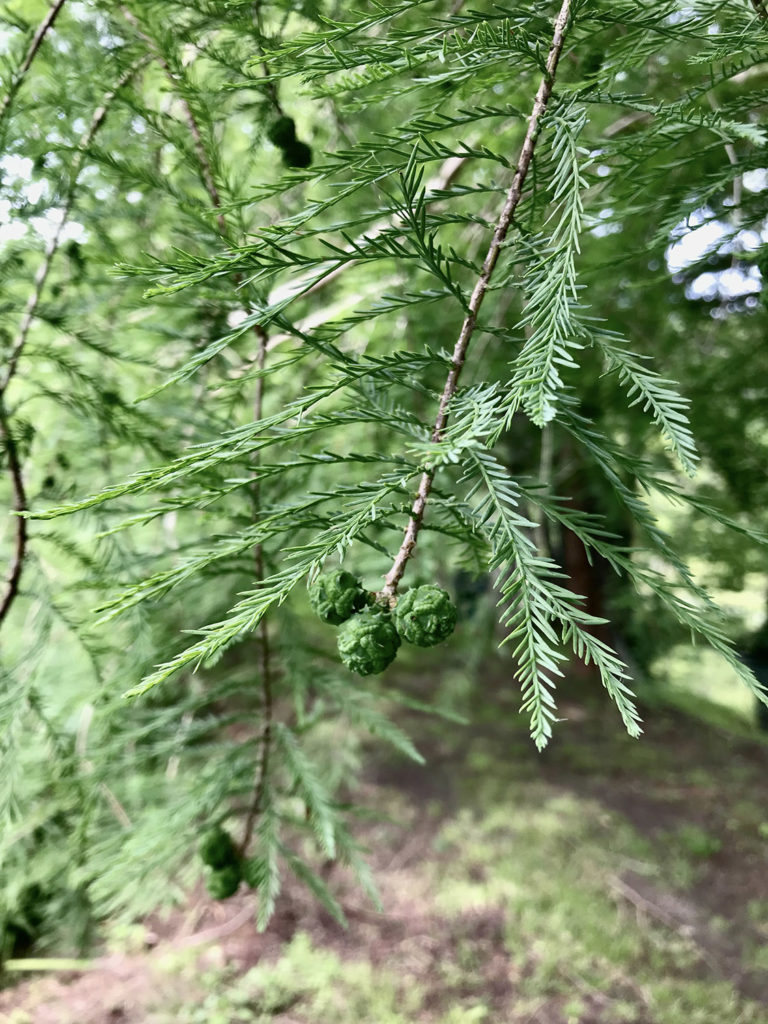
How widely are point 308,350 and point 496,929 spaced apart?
9.84 feet

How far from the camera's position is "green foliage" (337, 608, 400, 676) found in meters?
0.65

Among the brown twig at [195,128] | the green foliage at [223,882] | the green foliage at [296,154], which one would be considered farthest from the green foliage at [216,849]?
the green foliage at [296,154]

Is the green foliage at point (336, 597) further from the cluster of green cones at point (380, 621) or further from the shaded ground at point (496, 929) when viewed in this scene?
the shaded ground at point (496, 929)

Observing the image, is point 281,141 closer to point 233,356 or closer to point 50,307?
point 50,307

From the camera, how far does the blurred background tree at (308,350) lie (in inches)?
25.4

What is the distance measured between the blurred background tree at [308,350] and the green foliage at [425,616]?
50mm

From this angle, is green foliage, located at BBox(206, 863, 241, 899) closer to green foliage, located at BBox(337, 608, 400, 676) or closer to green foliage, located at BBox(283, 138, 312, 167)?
green foliage, located at BBox(337, 608, 400, 676)

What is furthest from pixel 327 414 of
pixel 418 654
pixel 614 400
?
pixel 418 654

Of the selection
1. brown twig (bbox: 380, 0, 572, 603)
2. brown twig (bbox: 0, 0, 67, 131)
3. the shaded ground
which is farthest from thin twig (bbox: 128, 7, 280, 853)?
the shaded ground

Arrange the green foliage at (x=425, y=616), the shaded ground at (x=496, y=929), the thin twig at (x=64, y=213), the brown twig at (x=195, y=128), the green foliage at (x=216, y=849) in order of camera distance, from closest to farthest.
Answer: the green foliage at (x=425, y=616) < the brown twig at (x=195, y=128) < the thin twig at (x=64, y=213) < the green foliage at (x=216, y=849) < the shaded ground at (x=496, y=929)

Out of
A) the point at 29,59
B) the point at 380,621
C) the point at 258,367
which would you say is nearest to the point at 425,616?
the point at 380,621

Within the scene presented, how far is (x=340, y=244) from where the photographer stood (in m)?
2.04

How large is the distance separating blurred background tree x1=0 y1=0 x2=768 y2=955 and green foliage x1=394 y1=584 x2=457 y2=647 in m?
0.05

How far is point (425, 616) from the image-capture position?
2.12ft
